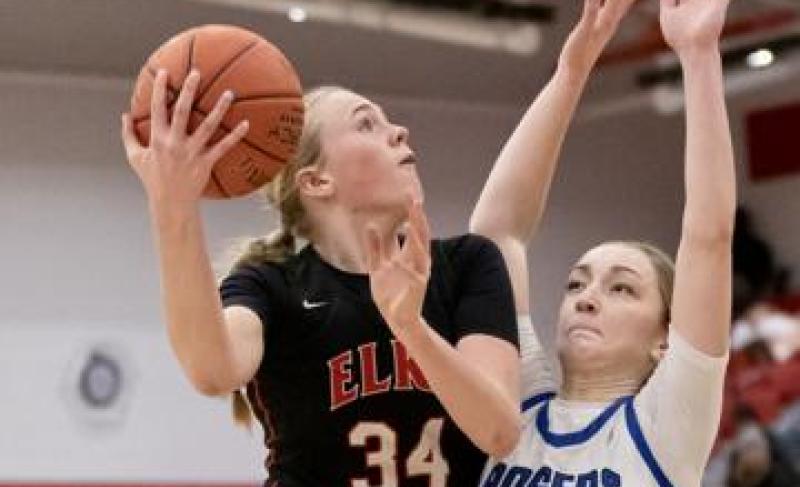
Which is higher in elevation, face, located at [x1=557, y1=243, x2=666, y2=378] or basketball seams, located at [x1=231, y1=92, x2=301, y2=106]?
basketball seams, located at [x1=231, y1=92, x2=301, y2=106]

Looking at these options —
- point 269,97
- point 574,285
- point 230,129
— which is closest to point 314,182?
point 269,97

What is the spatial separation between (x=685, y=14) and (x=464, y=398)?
0.77m

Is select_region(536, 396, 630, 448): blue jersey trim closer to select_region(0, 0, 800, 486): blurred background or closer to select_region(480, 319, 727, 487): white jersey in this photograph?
select_region(480, 319, 727, 487): white jersey

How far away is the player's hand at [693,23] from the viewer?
2539 millimetres

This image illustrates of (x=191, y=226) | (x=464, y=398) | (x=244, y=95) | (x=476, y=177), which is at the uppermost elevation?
(x=476, y=177)

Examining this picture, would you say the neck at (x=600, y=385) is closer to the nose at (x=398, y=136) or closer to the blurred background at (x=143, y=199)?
the nose at (x=398, y=136)

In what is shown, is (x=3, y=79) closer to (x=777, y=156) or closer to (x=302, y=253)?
(x=777, y=156)

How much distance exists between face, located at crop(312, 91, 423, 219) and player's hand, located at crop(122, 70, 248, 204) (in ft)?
1.76

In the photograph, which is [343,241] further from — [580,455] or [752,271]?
[752,271]

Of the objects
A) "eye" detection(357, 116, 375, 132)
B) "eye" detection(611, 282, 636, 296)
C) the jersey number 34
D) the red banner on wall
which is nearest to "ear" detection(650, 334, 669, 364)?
"eye" detection(611, 282, 636, 296)

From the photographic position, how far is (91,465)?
33.0 feet

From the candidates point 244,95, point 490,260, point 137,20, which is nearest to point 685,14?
point 490,260

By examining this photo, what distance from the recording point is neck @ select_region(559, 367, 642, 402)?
115 inches

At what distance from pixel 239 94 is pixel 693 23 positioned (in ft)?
2.58
